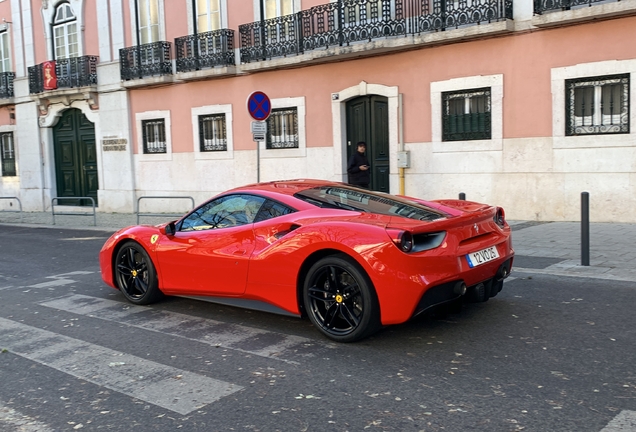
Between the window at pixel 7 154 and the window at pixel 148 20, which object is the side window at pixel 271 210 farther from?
the window at pixel 7 154

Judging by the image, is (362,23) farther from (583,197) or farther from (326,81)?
(583,197)

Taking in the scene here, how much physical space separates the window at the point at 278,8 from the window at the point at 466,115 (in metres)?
5.54

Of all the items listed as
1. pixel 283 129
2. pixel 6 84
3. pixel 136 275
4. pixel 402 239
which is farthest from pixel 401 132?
pixel 6 84

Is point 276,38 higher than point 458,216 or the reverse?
higher

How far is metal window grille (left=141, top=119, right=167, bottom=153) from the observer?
68.4 feet

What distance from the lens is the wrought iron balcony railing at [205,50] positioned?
18453mm

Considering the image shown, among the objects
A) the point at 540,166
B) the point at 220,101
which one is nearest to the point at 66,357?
the point at 540,166

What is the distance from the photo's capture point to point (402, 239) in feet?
15.5

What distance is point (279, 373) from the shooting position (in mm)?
4512

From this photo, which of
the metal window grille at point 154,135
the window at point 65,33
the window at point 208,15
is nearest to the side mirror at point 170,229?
the window at point 208,15

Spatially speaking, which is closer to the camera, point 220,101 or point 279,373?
point 279,373

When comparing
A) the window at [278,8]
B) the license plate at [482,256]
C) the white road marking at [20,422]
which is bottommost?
the white road marking at [20,422]

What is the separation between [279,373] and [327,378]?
38 cm

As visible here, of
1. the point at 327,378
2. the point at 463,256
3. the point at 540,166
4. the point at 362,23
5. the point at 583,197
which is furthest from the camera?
the point at 362,23
